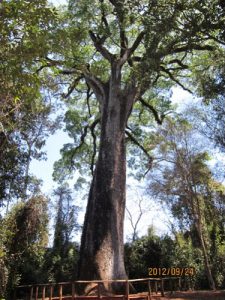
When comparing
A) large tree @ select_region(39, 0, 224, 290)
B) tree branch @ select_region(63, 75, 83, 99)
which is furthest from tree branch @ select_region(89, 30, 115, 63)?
tree branch @ select_region(63, 75, 83, 99)

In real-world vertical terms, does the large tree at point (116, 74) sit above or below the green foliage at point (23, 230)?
above

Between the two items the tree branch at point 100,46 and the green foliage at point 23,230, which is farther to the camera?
the tree branch at point 100,46

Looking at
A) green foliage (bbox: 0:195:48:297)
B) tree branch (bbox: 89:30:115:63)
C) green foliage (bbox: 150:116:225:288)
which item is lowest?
green foliage (bbox: 0:195:48:297)

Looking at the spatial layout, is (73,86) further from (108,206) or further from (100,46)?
(108,206)

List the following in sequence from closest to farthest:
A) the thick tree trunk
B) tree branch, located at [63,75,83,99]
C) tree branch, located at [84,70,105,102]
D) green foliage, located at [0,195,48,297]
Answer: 1. the thick tree trunk
2. green foliage, located at [0,195,48,297]
3. tree branch, located at [84,70,105,102]
4. tree branch, located at [63,75,83,99]

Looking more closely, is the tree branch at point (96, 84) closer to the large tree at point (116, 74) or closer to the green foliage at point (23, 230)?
the large tree at point (116, 74)

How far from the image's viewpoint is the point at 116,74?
1324 cm

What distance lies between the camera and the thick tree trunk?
932 centimetres

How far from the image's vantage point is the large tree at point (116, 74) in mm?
8195

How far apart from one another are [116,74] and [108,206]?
212 inches
